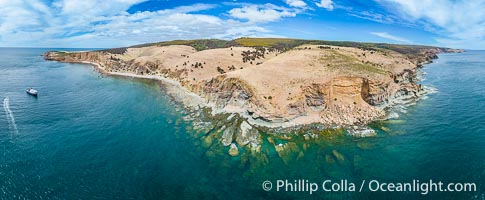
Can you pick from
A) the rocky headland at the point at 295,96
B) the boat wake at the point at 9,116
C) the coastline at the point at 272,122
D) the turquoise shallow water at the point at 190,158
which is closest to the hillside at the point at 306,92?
the rocky headland at the point at 295,96

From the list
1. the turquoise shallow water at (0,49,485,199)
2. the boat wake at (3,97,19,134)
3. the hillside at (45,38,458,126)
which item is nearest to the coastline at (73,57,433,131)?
the hillside at (45,38,458,126)

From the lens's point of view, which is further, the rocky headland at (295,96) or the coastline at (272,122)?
the rocky headland at (295,96)

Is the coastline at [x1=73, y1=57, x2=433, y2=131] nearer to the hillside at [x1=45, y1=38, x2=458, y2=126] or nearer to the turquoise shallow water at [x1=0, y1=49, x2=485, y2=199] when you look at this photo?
the hillside at [x1=45, y1=38, x2=458, y2=126]

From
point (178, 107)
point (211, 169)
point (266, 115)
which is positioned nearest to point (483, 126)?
point (266, 115)

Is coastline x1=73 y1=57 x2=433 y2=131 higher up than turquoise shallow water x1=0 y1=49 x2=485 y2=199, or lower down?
higher up

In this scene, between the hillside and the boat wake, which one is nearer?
the boat wake

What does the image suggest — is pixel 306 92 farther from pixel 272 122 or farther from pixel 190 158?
pixel 190 158

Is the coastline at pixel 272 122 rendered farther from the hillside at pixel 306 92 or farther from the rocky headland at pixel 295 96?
the hillside at pixel 306 92

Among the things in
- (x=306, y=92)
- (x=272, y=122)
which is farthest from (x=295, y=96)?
(x=272, y=122)
